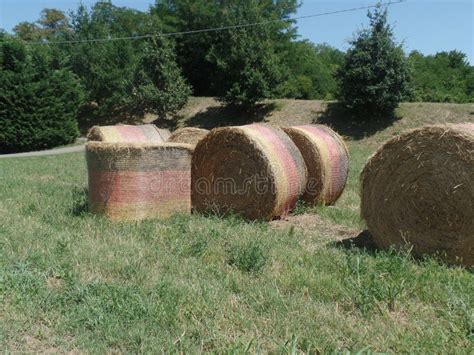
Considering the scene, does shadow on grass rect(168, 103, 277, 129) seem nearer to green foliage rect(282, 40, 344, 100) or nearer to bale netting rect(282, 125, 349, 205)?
green foliage rect(282, 40, 344, 100)

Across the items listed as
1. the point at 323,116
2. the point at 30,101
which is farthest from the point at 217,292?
the point at 30,101

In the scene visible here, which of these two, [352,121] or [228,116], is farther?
[228,116]

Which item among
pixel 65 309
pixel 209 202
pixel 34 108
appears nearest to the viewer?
pixel 65 309

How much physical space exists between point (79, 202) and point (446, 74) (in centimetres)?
3965

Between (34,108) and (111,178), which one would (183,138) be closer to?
(111,178)

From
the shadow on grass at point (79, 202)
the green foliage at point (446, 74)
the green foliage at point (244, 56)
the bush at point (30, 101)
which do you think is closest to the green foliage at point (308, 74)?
the green foliage at point (244, 56)

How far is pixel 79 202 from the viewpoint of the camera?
8250 millimetres

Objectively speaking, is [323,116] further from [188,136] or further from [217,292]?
[217,292]

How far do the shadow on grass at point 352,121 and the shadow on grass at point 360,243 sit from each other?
15.6 metres

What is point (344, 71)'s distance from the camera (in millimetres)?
21859

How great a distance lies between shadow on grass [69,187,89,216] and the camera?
748 centimetres

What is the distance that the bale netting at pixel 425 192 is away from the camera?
203 inches

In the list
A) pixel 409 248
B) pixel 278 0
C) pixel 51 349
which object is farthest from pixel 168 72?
pixel 51 349

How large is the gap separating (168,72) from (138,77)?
6.33ft
